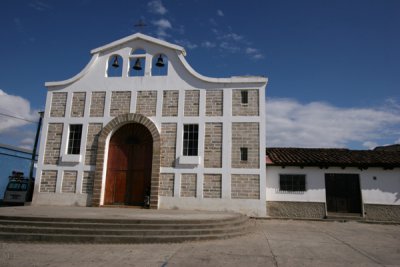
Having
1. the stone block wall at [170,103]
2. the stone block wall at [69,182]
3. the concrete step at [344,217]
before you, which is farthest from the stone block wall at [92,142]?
the concrete step at [344,217]

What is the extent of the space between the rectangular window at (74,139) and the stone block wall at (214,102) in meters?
6.40

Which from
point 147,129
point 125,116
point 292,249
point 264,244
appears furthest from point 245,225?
point 125,116

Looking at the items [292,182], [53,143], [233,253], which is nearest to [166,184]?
[292,182]

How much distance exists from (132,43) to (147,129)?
14.9 ft

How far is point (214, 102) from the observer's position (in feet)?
46.4

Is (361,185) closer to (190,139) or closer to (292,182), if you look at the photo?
(292,182)

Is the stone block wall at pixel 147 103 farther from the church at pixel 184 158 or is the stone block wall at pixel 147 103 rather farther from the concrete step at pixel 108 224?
the concrete step at pixel 108 224

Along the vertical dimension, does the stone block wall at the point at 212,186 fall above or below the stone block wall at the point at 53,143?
below

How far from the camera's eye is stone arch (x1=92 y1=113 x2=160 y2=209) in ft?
44.4

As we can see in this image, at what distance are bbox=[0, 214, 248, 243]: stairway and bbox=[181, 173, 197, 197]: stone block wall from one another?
4.17 m

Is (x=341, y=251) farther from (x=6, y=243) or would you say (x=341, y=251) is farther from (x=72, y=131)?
(x=72, y=131)

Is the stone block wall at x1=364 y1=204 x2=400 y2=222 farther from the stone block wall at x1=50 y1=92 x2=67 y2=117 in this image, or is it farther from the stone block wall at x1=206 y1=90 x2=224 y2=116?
the stone block wall at x1=50 y1=92 x2=67 y2=117

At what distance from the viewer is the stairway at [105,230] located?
26.4 ft

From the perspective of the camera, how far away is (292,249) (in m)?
7.64
